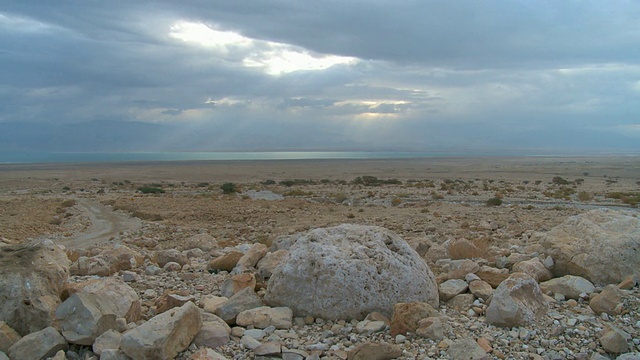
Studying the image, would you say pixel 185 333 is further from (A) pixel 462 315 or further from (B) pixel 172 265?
(B) pixel 172 265

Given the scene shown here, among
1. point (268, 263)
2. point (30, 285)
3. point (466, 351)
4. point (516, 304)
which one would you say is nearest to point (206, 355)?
point (30, 285)

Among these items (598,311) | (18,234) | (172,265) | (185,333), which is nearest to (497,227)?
(598,311)

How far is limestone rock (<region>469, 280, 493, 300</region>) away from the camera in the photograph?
20.2ft

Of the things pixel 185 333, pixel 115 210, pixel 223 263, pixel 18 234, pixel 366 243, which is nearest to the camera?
pixel 185 333

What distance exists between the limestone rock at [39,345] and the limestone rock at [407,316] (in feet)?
11.3

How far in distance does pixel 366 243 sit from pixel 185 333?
8.39ft

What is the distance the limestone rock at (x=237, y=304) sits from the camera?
5.59m

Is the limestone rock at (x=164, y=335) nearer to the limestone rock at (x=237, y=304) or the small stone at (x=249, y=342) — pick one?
the small stone at (x=249, y=342)

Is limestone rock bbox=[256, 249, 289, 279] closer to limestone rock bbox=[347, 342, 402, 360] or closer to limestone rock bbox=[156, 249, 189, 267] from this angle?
limestone rock bbox=[156, 249, 189, 267]

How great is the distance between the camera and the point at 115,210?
1029 inches

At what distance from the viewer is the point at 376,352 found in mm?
4590

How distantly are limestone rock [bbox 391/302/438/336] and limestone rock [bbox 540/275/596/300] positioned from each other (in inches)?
89.5

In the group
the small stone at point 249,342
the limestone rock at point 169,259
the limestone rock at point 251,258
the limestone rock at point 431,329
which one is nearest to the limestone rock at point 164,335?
the small stone at point 249,342

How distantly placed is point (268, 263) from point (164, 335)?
3.18 metres
